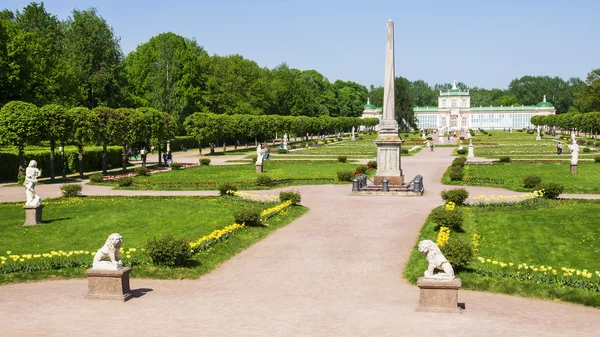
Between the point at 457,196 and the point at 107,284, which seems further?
the point at 457,196

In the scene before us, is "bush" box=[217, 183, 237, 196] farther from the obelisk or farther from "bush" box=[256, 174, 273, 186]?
the obelisk

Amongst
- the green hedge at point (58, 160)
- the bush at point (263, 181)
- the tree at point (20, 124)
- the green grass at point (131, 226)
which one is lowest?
the green grass at point (131, 226)

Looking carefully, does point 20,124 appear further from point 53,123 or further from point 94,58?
point 94,58

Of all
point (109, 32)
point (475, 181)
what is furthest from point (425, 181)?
point (109, 32)

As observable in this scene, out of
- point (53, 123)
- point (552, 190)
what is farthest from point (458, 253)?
point (53, 123)

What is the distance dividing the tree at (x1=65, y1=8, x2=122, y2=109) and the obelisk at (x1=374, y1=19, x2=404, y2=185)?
45692 mm

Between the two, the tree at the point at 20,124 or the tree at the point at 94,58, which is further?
the tree at the point at 94,58

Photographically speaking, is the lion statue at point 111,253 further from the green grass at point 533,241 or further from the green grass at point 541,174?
the green grass at point 541,174

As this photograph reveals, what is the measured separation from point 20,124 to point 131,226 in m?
21.3

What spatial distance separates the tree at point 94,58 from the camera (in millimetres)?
74500

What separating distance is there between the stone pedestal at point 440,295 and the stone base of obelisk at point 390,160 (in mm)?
23855

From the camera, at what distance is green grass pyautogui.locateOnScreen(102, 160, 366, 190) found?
39.9 meters

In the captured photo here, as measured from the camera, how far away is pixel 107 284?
48.7ft

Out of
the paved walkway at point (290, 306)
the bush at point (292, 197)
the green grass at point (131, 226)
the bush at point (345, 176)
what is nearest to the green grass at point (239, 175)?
the bush at point (345, 176)
